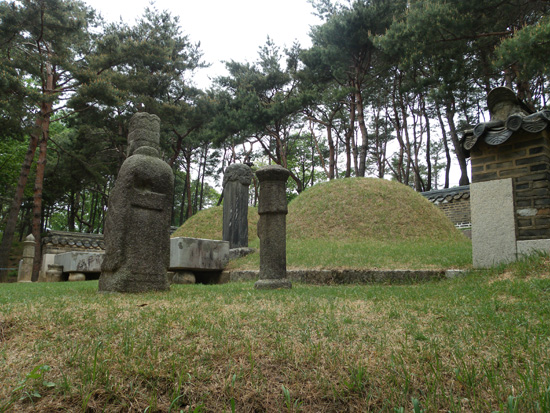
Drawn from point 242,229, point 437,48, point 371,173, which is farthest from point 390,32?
point 371,173

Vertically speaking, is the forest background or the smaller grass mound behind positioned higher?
the forest background

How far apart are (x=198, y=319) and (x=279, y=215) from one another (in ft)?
11.1

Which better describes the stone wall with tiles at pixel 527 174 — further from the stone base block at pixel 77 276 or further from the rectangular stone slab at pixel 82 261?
the stone base block at pixel 77 276

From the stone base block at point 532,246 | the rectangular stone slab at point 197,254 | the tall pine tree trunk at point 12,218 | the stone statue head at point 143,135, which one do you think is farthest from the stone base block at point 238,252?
the tall pine tree trunk at point 12,218

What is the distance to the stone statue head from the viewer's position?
243 inches

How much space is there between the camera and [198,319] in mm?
3320

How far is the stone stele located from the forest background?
8.95 meters

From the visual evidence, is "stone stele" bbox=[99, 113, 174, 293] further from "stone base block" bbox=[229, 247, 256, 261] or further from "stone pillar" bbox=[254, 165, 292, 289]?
"stone base block" bbox=[229, 247, 256, 261]

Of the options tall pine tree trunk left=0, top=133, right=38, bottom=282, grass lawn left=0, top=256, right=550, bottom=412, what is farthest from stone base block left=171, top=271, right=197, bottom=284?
tall pine tree trunk left=0, top=133, right=38, bottom=282

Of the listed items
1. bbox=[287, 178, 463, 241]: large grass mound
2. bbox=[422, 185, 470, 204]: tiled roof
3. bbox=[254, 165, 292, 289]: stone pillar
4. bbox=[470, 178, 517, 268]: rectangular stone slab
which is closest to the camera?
bbox=[470, 178, 517, 268]: rectangular stone slab

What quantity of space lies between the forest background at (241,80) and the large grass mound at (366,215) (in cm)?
259

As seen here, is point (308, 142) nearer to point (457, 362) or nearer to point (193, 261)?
point (193, 261)

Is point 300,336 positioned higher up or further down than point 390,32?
further down

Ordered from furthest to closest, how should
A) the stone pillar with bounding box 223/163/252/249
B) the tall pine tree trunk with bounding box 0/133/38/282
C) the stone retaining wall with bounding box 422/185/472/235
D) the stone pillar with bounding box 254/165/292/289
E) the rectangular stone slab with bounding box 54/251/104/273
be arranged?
the stone retaining wall with bounding box 422/185/472/235 < the tall pine tree trunk with bounding box 0/133/38/282 < the stone pillar with bounding box 223/163/252/249 < the rectangular stone slab with bounding box 54/251/104/273 < the stone pillar with bounding box 254/165/292/289
